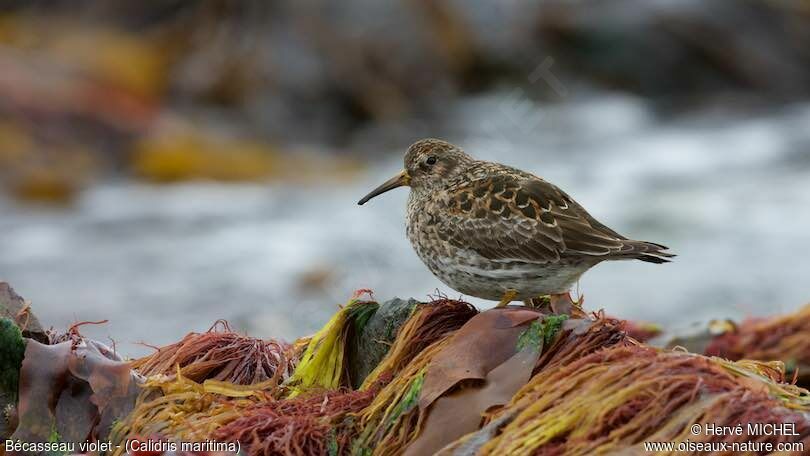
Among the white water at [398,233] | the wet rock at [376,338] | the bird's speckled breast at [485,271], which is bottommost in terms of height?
the wet rock at [376,338]

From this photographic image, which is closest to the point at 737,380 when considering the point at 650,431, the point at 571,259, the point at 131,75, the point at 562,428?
the point at 650,431

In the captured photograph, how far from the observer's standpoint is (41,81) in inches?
629

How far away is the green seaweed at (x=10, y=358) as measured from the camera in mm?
3955

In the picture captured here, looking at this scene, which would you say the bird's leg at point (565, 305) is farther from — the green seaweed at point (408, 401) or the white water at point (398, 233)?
the white water at point (398, 233)


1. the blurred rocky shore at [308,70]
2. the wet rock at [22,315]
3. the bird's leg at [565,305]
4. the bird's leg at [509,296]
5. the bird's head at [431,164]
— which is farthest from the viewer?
the blurred rocky shore at [308,70]

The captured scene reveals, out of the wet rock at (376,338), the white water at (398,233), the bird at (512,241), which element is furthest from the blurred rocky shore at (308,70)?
the wet rock at (376,338)

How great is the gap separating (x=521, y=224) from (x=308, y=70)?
40.2 feet

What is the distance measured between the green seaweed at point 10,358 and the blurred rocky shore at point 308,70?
1154 centimetres

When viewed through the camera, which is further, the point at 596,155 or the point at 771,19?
the point at 771,19

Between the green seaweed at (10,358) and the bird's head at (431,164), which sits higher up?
the bird's head at (431,164)

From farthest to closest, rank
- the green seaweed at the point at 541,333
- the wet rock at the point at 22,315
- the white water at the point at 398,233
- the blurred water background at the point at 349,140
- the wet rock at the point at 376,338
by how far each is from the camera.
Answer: the blurred water background at the point at 349,140 → the white water at the point at 398,233 → the wet rock at the point at 376,338 → the wet rock at the point at 22,315 → the green seaweed at the point at 541,333

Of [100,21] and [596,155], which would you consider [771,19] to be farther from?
[100,21]

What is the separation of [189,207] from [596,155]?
644 centimetres

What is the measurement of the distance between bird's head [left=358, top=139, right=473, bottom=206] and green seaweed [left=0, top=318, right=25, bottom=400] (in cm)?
220
